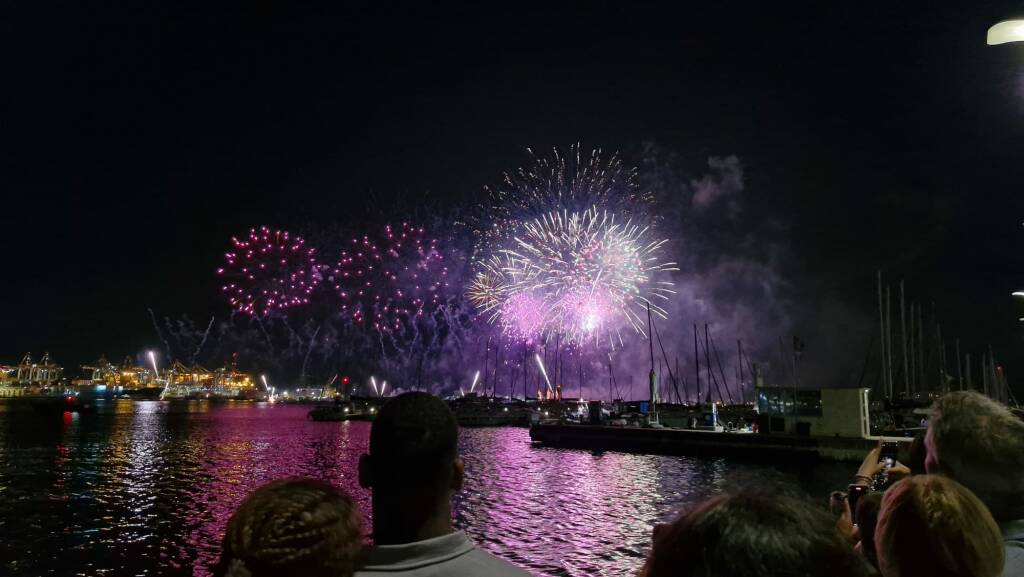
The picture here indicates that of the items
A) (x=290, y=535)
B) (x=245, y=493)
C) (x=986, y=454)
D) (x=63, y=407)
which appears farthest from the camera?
(x=63, y=407)

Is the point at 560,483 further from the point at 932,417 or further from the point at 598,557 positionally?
the point at 932,417

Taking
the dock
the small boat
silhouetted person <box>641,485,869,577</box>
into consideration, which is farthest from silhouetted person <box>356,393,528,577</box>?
the small boat

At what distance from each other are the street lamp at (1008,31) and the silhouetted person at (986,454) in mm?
4586

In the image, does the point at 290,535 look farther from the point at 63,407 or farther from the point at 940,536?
the point at 63,407

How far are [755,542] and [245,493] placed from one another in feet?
120

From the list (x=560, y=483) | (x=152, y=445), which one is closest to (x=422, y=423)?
(x=560, y=483)

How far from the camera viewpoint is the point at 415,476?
3.34 metres

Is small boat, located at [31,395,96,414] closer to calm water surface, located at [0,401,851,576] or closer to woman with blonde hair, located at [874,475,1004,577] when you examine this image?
calm water surface, located at [0,401,851,576]

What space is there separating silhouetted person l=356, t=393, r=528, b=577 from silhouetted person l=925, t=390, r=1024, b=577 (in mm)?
2878

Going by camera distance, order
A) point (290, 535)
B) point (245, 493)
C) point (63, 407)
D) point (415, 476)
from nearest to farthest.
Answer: point (290, 535), point (415, 476), point (245, 493), point (63, 407)

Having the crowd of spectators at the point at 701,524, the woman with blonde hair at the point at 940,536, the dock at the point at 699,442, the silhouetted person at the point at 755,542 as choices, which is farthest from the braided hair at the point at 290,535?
the dock at the point at 699,442

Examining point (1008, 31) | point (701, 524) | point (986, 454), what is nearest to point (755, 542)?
point (701, 524)

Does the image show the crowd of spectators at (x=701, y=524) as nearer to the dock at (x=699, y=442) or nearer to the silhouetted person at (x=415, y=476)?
the silhouetted person at (x=415, y=476)

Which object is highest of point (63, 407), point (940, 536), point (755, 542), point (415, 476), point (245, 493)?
point (755, 542)
